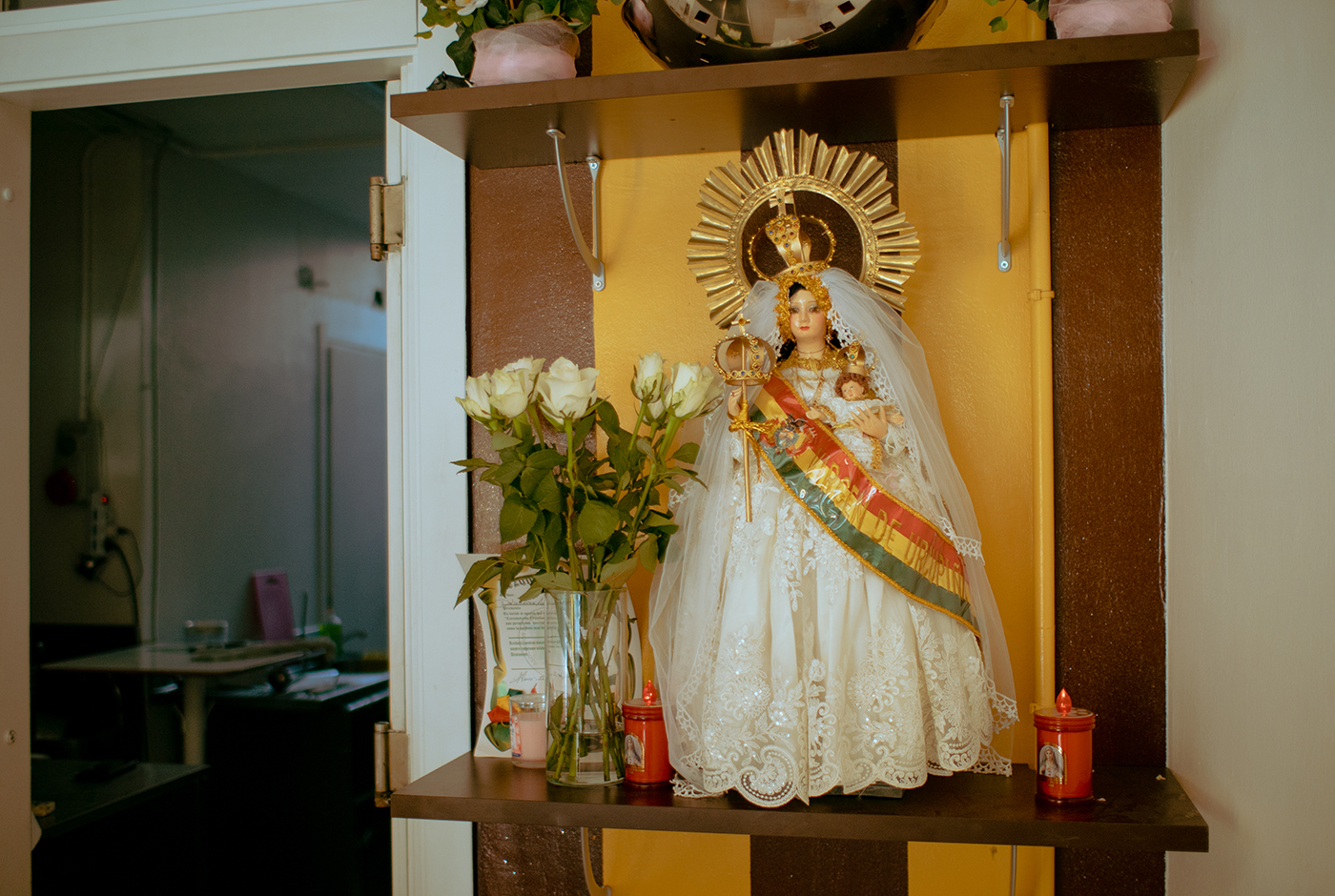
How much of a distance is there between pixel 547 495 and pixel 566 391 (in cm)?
12

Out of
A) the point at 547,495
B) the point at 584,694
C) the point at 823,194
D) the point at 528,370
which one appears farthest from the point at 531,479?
the point at 823,194

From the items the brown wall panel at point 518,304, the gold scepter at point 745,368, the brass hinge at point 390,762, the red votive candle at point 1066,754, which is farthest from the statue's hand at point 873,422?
the brass hinge at point 390,762

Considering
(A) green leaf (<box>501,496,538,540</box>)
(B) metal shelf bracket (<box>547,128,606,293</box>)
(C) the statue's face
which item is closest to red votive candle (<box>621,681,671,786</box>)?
(A) green leaf (<box>501,496,538,540</box>)

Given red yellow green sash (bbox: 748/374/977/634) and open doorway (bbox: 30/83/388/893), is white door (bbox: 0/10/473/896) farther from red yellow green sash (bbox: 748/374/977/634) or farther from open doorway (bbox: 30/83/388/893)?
red yellow green sash (bbox: 748/374/977/634)

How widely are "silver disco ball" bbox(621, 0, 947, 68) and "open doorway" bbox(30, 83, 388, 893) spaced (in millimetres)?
1042

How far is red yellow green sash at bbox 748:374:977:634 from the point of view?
937 mm

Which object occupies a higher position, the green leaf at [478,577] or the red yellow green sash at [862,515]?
the red yellow green sash at [862,515]

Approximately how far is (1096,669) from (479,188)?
107 centimetres

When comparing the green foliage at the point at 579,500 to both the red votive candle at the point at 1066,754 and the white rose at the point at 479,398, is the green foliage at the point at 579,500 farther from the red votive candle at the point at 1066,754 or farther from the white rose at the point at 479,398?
the red votive candle at the point at 1066,754

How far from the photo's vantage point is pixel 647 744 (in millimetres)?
999

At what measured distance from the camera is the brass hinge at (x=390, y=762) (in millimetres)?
1305

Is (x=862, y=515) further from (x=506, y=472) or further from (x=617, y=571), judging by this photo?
(x=506, y=472)

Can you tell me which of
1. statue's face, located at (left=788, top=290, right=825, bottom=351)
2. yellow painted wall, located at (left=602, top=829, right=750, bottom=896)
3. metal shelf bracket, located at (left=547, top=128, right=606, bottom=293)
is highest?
metal shelf bracket, located at (left=547, top=128, right=606, bottom=293)

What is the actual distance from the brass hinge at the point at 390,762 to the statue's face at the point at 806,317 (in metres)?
0.81
